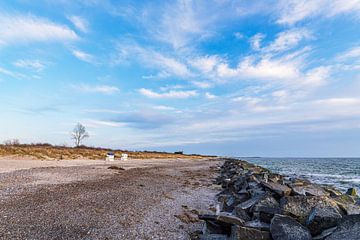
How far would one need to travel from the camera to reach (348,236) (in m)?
4.07

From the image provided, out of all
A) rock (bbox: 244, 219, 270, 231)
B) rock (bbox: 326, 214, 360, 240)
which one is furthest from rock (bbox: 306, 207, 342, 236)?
rock (bbox: 244, 219, 270, 231)

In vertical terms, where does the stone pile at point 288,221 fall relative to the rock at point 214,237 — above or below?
above

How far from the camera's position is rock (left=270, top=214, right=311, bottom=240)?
4730mm

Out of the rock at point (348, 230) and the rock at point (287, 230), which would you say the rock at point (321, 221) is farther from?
the rock at point (348, 230)

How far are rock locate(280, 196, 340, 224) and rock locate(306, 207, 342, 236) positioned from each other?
1.42 ft

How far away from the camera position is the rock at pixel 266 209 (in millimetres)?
6078

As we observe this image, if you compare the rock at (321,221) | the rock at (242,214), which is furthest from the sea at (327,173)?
the rock at (321,221)

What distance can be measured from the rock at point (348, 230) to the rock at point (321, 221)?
65 centimetres

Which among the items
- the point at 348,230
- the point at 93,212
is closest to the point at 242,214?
the point at 348,230

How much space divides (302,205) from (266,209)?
2.45 feet

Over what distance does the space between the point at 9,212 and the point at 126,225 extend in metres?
2.79

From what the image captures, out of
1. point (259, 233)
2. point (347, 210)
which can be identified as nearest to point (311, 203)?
point (347, 210)

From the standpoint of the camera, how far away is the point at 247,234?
4824mm

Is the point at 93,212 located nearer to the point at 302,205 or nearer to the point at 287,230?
the point at 287,230
